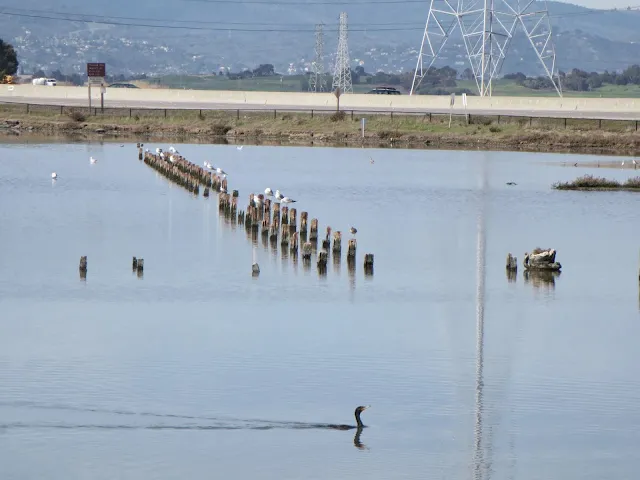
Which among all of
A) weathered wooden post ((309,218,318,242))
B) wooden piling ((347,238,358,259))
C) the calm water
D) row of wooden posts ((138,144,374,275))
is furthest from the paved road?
wooden piling ((347,238,358,259))

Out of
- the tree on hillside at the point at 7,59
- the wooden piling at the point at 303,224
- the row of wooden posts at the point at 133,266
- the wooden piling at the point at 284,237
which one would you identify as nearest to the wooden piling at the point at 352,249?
the wooden piling at the point at 284,237

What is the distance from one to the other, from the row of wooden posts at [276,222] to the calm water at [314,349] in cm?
78

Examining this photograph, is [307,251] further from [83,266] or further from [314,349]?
[314,349]

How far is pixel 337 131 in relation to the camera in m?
80.8

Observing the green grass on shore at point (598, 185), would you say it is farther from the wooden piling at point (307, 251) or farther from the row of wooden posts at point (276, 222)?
the wooden piling at point (307, 251)

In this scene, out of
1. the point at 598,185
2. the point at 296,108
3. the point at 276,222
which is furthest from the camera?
the point at 296,108

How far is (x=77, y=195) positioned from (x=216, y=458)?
3118cm

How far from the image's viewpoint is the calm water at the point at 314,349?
17.8 meters

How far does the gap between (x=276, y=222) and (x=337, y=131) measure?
44.4 metres

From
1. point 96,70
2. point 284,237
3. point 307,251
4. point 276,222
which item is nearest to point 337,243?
point 307,251

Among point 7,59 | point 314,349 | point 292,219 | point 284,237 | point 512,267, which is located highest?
point 7,59

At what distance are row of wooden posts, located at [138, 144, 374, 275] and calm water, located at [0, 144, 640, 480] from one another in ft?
2.57

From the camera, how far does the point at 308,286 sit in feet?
97.0

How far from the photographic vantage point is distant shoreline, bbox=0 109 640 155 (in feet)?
249
